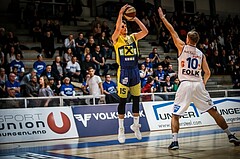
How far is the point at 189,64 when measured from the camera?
23.5ft

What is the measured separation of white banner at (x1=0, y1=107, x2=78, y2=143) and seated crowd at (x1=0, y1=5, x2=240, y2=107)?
315 mm

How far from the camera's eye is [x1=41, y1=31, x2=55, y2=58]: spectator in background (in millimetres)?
15328

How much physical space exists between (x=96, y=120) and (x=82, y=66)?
4197mm

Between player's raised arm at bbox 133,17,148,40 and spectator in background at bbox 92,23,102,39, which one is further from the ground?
spectator in background at bbox 92,23,102,39

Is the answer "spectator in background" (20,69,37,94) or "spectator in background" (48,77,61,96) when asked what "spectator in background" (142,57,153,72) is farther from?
"spectator in background" (20,69,37,94)

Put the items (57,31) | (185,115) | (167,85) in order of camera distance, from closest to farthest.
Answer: (185,115) → (167,85) → (57,31)

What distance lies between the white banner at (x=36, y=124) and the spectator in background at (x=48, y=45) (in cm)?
565

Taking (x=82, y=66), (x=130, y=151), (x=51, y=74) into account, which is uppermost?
(x=82, y=66)

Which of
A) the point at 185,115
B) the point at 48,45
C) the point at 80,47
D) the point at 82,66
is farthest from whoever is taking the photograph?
the point at 48,45

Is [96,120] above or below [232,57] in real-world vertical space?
below

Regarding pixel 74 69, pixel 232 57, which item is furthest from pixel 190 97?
pixel 232 57

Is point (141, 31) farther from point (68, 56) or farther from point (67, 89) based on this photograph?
point (68, 56)

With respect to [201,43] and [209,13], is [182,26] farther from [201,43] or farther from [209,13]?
[209,13]

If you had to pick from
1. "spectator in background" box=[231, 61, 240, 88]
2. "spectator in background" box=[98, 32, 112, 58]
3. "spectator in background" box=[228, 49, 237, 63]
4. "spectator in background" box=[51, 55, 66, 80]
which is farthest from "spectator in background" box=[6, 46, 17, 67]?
"spectator in background" box=[228, 49, 237, 63]
